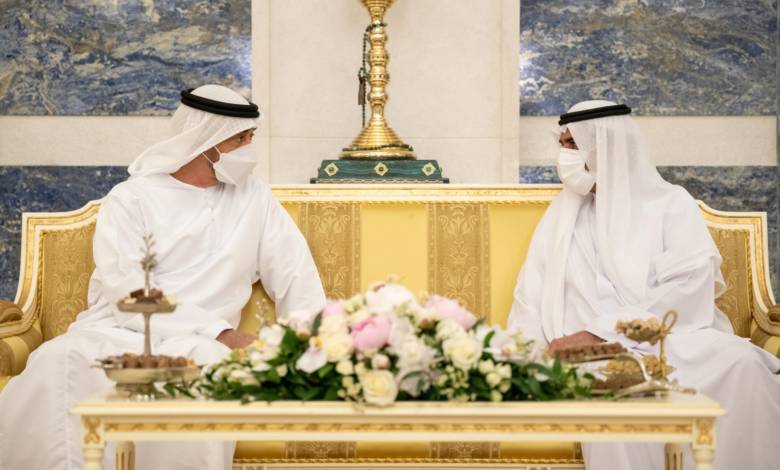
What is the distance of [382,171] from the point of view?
6422 millimetres

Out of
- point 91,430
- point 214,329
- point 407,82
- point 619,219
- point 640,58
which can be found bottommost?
point 91,430

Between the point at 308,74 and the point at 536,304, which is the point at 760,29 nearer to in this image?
the point at 308,74

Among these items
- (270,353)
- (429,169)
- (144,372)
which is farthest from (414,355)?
(429,169)

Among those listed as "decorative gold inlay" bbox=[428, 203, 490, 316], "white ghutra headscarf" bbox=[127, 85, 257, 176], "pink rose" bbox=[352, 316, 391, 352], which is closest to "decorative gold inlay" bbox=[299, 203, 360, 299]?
→ "decorative gold inlay" bbox=[428, 203, 490, 316]

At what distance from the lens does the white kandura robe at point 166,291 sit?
4.66 meters

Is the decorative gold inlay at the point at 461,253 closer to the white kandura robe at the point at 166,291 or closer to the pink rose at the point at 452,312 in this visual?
the white kandura robe at the point at 166,291

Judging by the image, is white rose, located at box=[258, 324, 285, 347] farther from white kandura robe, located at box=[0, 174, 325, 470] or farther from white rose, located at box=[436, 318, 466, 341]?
white kandura robe, located at box=[0, 174, 325, 470]

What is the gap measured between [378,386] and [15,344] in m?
2.44

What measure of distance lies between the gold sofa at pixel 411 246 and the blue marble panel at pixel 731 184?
2.15 metres

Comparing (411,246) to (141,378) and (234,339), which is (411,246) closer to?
(234,339)

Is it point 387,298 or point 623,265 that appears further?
point 623,265

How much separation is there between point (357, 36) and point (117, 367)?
4.42 m

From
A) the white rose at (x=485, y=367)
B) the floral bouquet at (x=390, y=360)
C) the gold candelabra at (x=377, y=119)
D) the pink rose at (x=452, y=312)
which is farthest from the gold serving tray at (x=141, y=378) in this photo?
the gold candelabra at (x=377, y=119)

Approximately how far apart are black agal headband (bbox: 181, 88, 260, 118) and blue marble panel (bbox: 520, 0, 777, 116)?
295 centimetres
